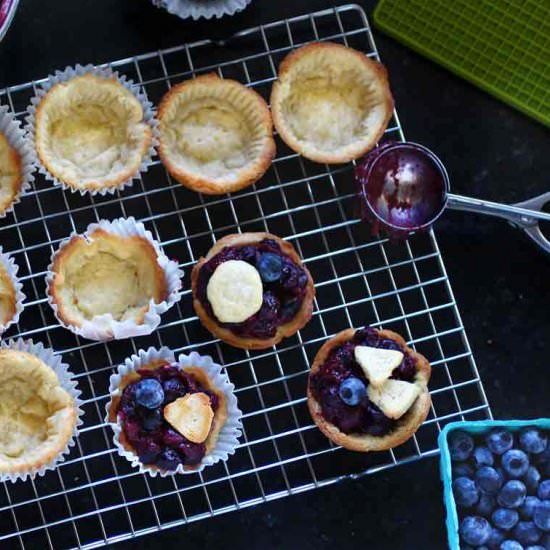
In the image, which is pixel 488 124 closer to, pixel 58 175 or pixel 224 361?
pixel 224 361

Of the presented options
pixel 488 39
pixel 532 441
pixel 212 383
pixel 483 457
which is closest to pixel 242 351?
pixel 212 383

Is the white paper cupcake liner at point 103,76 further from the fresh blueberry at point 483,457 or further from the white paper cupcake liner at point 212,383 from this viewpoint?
the fresh blueberry at point 483,457

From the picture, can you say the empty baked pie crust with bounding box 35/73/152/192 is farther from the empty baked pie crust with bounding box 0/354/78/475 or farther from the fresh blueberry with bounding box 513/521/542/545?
the fresh blueberry with bounding box 513/521/542/545

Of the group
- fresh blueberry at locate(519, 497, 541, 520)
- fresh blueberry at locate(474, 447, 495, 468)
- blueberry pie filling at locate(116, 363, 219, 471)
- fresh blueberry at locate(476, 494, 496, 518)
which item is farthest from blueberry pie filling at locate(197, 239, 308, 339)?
fresh blueberry at locate(519, 497, 541, 520)

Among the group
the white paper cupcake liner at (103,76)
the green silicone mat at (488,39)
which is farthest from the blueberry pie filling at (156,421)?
the green silicone mat at (488,39)

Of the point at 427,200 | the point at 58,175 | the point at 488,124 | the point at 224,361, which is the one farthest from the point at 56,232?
the point at 488,124

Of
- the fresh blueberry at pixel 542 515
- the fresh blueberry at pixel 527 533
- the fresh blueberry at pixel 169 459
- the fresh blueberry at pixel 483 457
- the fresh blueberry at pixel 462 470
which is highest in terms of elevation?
the fresh blueberry at pixel 169 459

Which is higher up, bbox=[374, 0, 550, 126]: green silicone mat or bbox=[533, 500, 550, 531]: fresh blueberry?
bbox=[374, 0, 550, 126]: green silicone mat
